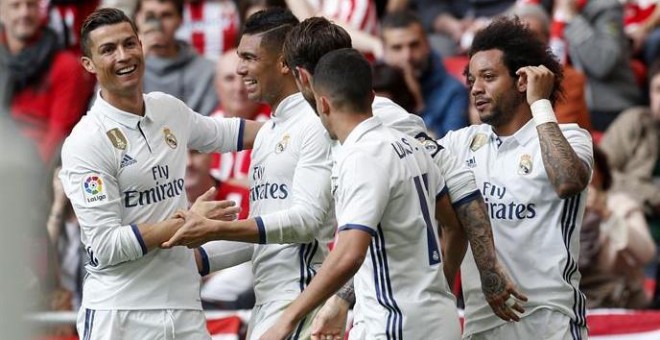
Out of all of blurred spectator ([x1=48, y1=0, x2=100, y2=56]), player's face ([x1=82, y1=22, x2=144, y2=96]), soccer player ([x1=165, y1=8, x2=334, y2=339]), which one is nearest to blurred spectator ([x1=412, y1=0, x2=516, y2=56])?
blurred spectator ([x1=48, y1=0, x2=100, y2=56])

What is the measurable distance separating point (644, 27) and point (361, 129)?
7.00 metres

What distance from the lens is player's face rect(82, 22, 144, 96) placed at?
7.57 meters

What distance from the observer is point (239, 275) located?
1061cm

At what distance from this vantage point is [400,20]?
39.0 feet

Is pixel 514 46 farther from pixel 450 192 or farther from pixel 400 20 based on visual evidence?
pixel 400 20

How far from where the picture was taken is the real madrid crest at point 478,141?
7492 millimetres

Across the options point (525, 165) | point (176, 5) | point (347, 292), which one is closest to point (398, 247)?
point (347, 292)

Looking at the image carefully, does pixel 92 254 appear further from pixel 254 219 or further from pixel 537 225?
pixel 537 225

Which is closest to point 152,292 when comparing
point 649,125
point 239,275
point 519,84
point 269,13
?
point 269,13

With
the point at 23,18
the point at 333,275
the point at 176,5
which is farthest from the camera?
the point at 176,5

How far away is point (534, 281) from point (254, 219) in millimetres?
1339

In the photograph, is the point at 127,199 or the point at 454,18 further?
the point at 454,18

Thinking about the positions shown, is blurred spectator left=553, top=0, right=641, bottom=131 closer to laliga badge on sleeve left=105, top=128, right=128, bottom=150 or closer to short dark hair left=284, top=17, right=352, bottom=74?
short dark hair left=284, top=17, right=352, bottom=74

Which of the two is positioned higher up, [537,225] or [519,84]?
[519,84]
